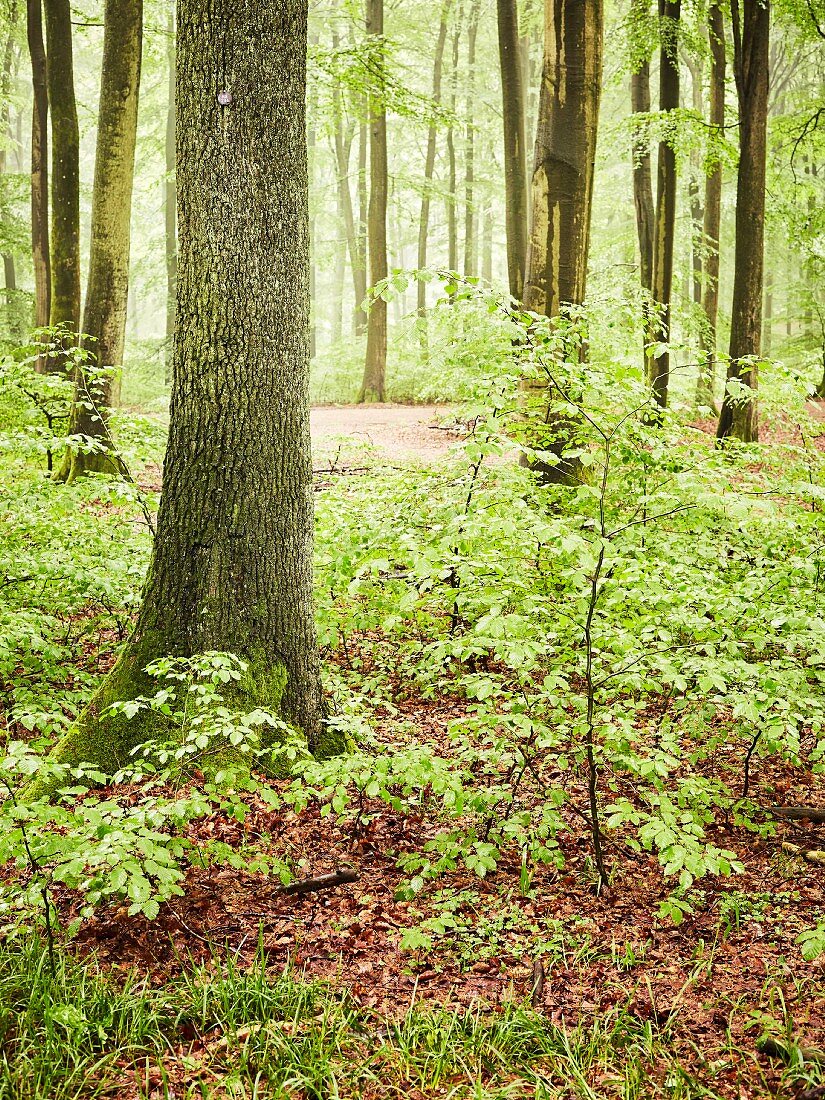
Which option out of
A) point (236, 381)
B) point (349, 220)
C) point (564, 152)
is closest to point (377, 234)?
point (349, 220)

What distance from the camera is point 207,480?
393cm

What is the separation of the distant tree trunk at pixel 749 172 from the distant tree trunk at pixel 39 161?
9.92 meters

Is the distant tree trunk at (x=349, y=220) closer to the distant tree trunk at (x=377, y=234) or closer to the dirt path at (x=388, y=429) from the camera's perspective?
the distant tree trunk at (x=377, y=234)

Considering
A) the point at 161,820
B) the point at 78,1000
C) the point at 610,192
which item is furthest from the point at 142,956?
the point at 610,192

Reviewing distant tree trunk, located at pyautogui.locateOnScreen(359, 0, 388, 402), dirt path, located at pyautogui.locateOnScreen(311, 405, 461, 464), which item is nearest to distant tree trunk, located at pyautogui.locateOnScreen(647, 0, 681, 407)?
dirt path, located at pyautogui.locateOnScreen(311, 405, 461, 464)

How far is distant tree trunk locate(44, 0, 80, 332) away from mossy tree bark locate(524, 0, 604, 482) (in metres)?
5.60

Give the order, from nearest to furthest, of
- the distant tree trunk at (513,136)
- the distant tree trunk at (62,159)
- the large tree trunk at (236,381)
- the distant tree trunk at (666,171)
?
the large tree trunk at (236,381)
the distant tree trunk at (62,159)
the distant tree trunk at (666,171)
the distant tree trunk at (513,136)

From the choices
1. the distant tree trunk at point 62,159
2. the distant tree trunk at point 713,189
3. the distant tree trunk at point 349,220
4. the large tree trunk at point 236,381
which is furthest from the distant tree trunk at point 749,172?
the distant tree trunk at point 349,220

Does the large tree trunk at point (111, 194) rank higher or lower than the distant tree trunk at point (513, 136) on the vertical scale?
lower

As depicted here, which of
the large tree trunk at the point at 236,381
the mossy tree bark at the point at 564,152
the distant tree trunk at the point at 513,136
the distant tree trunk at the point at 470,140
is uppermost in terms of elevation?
the distant tree trunk at the point at 470,140

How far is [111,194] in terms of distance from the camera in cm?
841

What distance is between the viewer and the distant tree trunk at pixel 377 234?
18297 millimetres

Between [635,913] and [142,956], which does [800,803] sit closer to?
[635,913]

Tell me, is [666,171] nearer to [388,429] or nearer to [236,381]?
[388,429]
